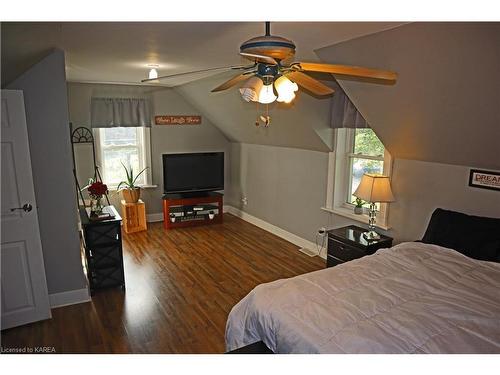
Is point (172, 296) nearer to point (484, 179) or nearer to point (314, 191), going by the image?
point (314, 191)

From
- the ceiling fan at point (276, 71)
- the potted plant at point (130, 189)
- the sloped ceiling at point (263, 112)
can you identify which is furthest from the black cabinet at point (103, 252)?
the ceiling fan at point (276, 71)

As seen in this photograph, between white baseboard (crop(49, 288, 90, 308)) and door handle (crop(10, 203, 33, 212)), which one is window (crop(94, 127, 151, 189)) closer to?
white baseboard (crop(49, 288, 90, 308))

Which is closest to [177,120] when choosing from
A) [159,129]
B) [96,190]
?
[159,129]

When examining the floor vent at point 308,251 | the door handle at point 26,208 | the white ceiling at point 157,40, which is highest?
the white ceiling at point 157,40

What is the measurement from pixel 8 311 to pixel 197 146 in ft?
13.2

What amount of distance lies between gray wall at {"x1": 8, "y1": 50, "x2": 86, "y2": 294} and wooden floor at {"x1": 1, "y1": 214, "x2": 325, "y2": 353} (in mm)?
399

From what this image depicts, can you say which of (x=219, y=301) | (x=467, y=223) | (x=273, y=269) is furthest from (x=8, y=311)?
(x=467, y=223)

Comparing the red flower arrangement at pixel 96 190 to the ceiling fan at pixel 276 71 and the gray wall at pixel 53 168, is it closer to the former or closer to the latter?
the gray wall at pixel 53 168

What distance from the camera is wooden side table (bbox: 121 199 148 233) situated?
5430 mm

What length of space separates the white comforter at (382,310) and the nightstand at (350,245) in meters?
0.80

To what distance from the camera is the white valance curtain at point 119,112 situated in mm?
5352

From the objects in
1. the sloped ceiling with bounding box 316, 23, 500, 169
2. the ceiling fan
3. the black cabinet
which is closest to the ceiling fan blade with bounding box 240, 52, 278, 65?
the ceiling fan

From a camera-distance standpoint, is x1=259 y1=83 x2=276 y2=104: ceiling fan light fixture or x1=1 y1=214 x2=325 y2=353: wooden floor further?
x1=1 y1=214 x2=325 y2=353: wooden floor

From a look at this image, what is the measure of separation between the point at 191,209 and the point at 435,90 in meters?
4.20
